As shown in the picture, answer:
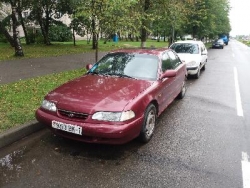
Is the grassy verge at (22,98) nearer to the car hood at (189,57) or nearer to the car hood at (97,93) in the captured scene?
the car hood at (97,93)

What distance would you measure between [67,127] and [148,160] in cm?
136

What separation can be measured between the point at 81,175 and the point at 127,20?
6.60m

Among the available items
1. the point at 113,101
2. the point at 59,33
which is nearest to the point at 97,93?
the point at 113,101

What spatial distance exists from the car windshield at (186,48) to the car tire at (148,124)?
7.82 m

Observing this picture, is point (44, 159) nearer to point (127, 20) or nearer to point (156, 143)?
point (156, 143)

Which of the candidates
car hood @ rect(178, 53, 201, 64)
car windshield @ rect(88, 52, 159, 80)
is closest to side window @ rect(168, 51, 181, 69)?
car windshield @ rect(88, 52, 159, 80)

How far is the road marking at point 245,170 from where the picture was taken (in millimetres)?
3670

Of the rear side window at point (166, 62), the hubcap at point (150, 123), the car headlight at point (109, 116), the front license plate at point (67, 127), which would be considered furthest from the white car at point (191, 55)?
the front license plate at point (67, 127)

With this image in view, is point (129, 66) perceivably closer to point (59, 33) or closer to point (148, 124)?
point (148, 124)

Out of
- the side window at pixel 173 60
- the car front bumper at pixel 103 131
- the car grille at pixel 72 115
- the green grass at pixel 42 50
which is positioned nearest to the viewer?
the car front bumper at pixel 103 131

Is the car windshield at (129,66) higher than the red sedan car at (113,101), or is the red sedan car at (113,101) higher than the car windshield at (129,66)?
the car windshield at (129,66)

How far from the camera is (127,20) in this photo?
922 cm

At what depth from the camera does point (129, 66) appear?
5.67 m

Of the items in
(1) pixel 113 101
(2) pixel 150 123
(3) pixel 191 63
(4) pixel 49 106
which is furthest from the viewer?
(3) pixel 191 63
